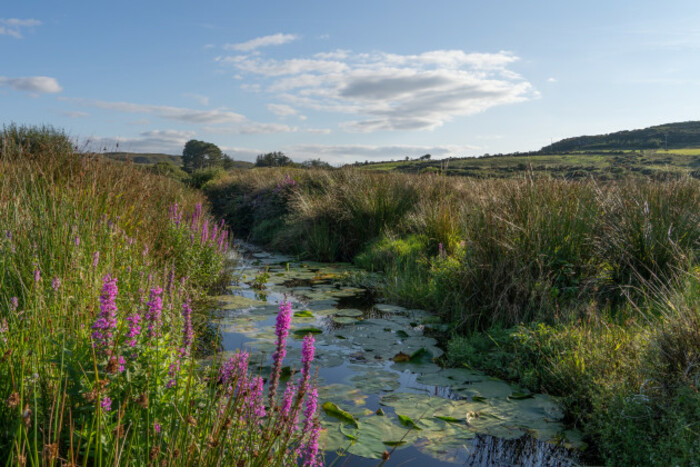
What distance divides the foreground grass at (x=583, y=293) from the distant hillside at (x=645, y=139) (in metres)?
52.5

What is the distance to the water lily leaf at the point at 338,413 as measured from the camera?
341 centimetres

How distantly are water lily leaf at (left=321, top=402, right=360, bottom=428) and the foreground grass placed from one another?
62.9 inches

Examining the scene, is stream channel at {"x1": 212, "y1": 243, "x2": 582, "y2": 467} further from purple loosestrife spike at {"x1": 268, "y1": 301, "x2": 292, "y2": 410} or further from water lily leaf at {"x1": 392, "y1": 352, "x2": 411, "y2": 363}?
purple loosestrife spike at {"x1": 268, "y1": 301, "x2": 292, "y2": 410}

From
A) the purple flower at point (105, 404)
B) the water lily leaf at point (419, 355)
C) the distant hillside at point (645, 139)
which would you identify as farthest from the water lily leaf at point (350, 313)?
the distant hillside at point (645, 139)

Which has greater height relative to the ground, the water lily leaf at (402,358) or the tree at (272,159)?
the tree at (272,159)

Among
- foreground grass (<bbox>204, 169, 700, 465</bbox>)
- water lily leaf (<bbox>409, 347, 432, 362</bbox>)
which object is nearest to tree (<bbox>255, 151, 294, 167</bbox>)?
foreground grass (<bbox>204, 169, 700, 465</bbox>)

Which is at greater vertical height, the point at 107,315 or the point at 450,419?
the point at 107,315

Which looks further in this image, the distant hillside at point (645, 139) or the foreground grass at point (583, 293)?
the distant hillside at point (645, 139)

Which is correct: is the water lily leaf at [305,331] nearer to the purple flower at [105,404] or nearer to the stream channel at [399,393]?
the stream channel at [399,393]

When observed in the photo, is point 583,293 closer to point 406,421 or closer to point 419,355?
point 419,355

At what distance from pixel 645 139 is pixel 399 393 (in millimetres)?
71989

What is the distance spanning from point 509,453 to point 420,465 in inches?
23.9

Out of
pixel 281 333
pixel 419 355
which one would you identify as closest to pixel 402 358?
pixel 419 355

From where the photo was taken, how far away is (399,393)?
3.94 meters
